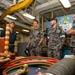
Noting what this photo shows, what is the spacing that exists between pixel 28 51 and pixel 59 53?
3.12 ft

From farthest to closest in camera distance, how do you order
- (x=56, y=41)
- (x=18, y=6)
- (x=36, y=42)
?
1. (x=18, y=6)
2. (x=36, y=42)
3. (x=56, y=41)

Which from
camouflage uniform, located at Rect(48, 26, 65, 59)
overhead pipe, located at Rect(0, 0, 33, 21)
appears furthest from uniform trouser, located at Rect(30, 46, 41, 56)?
overhead pipe, located at Rect(0, 0, 33, 21)

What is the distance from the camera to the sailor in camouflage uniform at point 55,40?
A: 11.7 ft

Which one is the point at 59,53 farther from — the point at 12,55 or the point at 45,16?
the point at 45,16

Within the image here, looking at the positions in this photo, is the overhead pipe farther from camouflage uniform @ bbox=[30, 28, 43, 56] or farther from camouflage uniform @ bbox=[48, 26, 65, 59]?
camouflage uniform @ bbox=[48, 26, 65, 59]

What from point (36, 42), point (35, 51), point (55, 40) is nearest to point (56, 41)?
point (55, 40)

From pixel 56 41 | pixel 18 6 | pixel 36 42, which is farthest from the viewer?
pixel 18 6

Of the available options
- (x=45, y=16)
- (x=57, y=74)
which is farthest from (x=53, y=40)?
(x=45, y=16)

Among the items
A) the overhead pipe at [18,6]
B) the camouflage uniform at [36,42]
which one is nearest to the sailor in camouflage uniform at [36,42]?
the camouflage uniform at [36,42]

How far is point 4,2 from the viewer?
17.5 ft

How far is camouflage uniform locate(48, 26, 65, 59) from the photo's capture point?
3.58 m

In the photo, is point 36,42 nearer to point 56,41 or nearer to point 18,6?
point 56,41

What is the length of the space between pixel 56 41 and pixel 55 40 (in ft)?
0.12

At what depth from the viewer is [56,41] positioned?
3.62m
